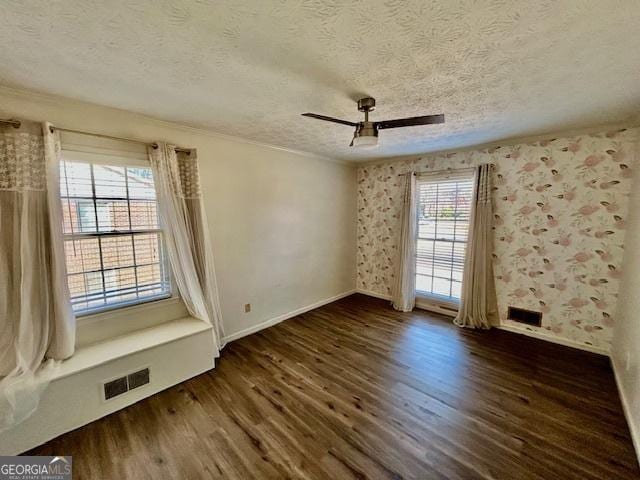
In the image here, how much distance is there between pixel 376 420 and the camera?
6.40 feet

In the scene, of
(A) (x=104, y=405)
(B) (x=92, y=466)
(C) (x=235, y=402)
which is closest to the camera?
(B) (x=92, y=466)

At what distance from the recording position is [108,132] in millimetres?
2197

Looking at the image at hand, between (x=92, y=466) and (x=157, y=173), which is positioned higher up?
(x=157, y=173)

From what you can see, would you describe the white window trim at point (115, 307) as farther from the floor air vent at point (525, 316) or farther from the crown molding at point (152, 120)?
the floor air vent at point (525, 316)

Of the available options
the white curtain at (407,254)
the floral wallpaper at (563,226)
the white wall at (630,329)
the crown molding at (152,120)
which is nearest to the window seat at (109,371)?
the crown molding at (152,120)

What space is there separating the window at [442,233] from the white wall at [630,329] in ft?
4.70

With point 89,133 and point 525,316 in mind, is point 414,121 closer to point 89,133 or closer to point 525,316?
point 89,133

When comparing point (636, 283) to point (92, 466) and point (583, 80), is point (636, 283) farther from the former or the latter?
point (92, 466)

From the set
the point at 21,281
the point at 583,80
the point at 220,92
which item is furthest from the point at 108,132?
the point at 583,80

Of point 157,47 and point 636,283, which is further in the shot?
point 636,283

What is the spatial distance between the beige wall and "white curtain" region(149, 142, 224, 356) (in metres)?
0.19

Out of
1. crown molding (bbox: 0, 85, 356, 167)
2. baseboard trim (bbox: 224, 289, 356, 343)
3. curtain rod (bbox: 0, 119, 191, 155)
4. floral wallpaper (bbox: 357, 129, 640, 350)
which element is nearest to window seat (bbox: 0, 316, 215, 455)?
baseboard trim (bbox: 224, 289, 356, 343)

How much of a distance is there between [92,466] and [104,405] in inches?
19.2

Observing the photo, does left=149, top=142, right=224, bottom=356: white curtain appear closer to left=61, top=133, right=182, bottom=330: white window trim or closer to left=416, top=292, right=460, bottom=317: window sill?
left=61, top=133, right=182, bottom=330: white window trim
